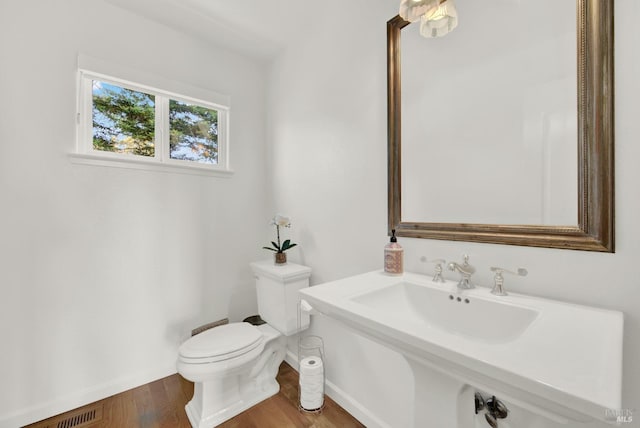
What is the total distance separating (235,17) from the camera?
1.76m

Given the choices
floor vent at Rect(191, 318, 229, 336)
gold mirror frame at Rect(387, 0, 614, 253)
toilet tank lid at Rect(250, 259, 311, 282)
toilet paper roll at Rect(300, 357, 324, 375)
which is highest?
gold mirror frame at Rect(387, 0, 614, 253)

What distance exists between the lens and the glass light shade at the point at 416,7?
1035 mm

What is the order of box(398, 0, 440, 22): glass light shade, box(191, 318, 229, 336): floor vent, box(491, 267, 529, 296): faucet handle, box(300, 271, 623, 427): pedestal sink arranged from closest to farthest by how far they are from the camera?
1. box(300, 271, 623, 427): pedestal sink
2. box(491, 267, 529, 296): faucet handle
3. box(398, 0, 440, 22): glass light shade
4. box(191, 318, 229, 336): floor vent

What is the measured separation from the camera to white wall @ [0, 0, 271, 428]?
1.42 meters

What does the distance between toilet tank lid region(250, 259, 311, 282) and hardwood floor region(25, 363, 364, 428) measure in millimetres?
734

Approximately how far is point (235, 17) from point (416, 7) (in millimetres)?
1270

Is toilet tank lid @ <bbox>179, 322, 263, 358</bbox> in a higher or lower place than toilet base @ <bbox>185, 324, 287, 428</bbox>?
higher

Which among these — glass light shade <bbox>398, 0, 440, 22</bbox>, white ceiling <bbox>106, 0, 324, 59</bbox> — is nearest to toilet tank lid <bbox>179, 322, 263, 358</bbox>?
glass light shade <bbox>398, 0, 440, 22</bbox>

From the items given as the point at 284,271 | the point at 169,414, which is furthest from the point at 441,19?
the point at 169,414

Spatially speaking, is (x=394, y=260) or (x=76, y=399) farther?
(x=76, y=399)

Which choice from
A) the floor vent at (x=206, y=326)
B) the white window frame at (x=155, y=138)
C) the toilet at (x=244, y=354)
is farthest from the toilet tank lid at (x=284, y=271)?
the white window frame at (x=155, y=138)

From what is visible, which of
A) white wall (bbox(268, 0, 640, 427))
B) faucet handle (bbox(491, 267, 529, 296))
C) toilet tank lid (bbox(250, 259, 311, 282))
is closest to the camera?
white wall (bbox(268, 0, 640, 427))

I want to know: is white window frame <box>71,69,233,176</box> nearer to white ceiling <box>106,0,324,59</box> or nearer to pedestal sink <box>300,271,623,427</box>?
white ceiling <box>106,0,324,59</box>

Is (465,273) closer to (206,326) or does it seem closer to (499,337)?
(499,337)
